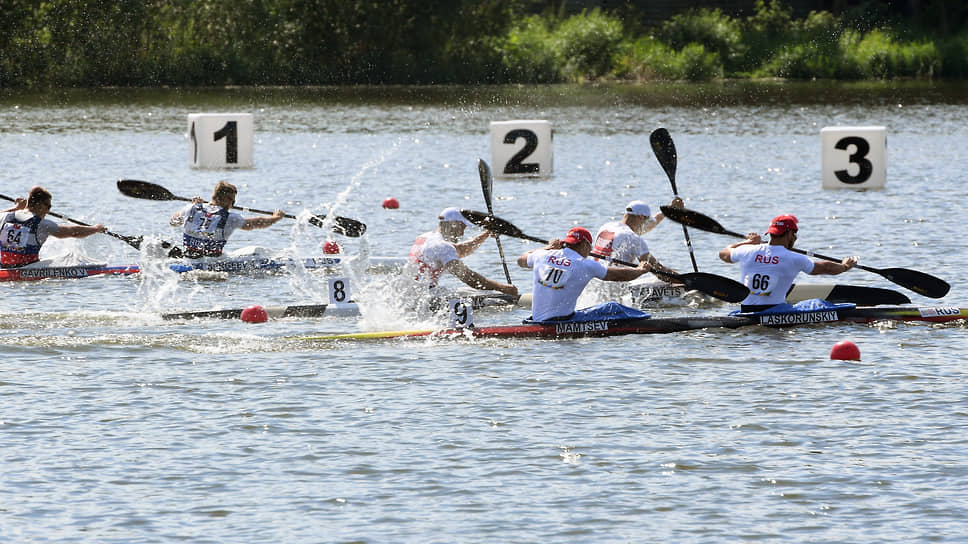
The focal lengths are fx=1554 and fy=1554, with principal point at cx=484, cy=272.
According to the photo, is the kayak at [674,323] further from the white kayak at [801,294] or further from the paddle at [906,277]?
the paddle at [906,277]

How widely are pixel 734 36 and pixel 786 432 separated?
63.3 m

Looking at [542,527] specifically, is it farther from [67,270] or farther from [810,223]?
[810,223]

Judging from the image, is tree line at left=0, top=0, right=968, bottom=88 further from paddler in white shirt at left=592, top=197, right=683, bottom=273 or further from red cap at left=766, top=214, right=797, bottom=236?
red cap at left=766, top=214, right=797, bottom=236

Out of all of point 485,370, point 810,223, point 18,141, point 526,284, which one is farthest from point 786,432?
point 18,141

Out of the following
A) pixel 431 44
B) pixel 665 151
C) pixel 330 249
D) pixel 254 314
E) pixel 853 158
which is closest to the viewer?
pixel 254 314

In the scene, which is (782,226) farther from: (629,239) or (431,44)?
(431,44)

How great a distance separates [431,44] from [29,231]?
58.2 m

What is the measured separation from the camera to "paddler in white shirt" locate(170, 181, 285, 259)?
23.1 metres

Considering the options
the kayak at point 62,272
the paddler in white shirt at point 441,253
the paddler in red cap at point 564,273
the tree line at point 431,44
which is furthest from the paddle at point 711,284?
the tree line at point 431,44

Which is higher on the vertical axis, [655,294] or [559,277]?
[559,277]

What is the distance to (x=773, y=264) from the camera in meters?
18.2

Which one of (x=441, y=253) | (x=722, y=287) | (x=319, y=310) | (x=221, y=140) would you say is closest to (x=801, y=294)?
(x=722, y=287)

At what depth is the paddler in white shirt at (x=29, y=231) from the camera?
22438mm

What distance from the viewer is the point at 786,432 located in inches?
559
